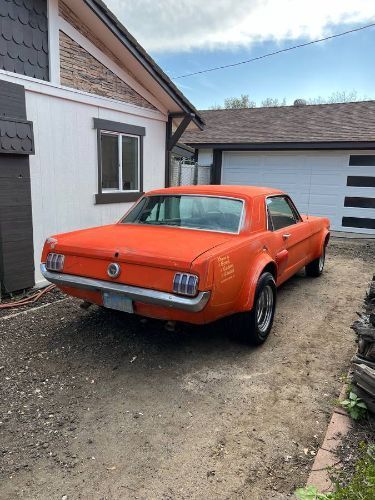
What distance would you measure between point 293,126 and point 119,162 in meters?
8.46

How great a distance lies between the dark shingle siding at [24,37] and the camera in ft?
16.7

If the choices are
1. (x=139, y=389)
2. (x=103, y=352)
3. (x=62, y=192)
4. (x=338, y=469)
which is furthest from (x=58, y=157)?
(x=338, y=469)

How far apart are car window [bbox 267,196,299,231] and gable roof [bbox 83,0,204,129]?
144 inches

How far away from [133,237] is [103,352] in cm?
116

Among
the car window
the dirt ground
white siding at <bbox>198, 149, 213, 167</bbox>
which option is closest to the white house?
the dirt ground

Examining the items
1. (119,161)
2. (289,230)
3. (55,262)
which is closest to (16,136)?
(55,262)

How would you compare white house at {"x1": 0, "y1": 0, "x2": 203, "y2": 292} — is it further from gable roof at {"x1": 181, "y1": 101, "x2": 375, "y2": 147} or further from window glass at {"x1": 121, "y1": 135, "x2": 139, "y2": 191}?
gable roof at {"x1": 181, "y1": 101, "x2": 375, "y2": 147}

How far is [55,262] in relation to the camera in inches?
153

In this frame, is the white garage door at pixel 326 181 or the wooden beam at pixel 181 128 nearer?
the wooden beam at pixel 181 128

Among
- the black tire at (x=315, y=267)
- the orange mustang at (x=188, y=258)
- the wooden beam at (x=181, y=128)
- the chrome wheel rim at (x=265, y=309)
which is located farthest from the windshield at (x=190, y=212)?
the wooden beam at (x=181, y=128)

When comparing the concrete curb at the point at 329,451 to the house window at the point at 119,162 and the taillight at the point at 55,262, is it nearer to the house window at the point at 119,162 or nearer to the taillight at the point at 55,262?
the taillight at the point at 55,262

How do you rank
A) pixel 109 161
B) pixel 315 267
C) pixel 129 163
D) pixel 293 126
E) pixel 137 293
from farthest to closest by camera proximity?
pixel 293 126, pixel 129 163, pixel 109 161, pixel 315 267, pixel 137 293

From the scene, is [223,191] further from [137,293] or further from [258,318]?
[137,293]

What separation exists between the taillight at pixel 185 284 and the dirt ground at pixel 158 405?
830 mm
